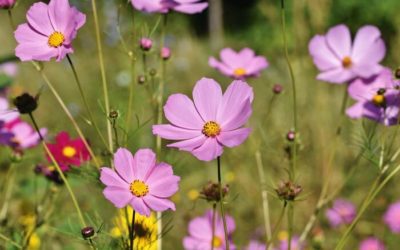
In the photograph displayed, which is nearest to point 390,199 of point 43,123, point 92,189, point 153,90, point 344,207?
point 344,207

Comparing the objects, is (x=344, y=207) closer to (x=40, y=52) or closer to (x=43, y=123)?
(x=40, y=52)

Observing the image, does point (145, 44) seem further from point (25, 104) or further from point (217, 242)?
point (217, 242)

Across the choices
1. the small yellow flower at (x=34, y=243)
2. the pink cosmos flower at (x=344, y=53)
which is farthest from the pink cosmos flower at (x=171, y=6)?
the small yellow flower at (x=34, y=243)

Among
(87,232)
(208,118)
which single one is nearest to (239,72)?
(208,118)

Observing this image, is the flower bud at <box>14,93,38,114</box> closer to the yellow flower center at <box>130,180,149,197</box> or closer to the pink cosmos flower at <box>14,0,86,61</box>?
the pink cosmos flower at <box>14,0,86,61</box>

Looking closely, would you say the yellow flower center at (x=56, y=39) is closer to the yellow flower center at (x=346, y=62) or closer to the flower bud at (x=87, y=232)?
the flower bud at (x=87, y=232)

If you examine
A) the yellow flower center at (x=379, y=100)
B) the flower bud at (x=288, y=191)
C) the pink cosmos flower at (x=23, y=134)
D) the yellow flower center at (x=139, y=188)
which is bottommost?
the pink cosmos flower at (x=23, y=134)
